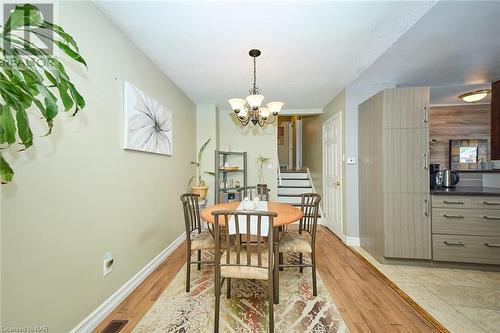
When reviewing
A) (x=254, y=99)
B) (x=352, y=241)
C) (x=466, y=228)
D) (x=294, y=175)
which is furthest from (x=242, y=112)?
(x=294, y=175)

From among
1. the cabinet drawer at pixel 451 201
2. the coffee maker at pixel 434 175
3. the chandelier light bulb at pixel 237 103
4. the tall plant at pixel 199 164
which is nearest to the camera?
the chandelier light bulb at pixel 237 103

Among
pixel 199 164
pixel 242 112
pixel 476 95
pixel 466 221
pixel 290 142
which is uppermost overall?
pixel 476 95

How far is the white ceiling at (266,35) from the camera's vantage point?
1.58 m

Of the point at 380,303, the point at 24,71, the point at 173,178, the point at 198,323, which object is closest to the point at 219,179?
the point at 173,178

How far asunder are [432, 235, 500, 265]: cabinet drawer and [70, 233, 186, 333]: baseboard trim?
3306 mm

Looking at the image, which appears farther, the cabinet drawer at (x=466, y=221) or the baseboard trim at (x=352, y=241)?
the baseboard trim at (x=352, y=241)

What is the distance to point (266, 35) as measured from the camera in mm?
1876

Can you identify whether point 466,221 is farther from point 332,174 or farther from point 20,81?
point 20,81

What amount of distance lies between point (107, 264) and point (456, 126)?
18.7 ft

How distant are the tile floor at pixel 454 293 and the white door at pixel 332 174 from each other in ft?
3.62

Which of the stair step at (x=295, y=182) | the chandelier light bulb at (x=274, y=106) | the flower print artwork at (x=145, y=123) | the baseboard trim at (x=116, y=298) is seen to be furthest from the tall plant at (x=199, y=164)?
the stair step at (x=295, y=182)

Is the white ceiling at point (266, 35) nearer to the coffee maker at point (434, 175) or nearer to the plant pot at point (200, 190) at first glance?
the coffee maker at point (434, 175)

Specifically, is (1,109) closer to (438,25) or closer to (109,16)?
(109,16)

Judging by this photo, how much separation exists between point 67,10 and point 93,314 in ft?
7.08
